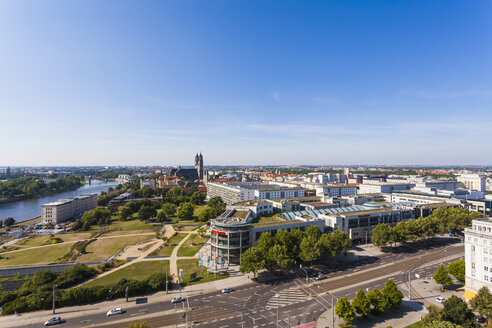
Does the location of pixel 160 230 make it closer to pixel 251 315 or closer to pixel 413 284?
pixel 251 315

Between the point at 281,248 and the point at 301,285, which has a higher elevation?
the point at 281,248

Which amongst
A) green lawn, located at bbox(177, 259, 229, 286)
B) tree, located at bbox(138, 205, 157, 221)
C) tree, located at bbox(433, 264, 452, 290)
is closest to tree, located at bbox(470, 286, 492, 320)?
tree, located at bbox(433, 264, 452, 290)

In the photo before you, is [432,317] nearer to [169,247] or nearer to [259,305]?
[259,305]

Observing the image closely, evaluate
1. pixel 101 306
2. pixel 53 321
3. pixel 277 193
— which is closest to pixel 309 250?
pixel 101 306

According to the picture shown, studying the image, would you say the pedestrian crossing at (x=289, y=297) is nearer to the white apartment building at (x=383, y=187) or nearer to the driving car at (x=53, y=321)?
the driving car at (x=53, y=321)

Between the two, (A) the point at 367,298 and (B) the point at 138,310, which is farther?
(B) the point at 138,310

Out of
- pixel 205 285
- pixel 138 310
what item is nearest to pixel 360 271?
pixel 205 285

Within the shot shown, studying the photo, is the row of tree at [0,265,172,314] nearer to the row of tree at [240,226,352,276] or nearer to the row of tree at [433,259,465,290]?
the row of tree at [240,226,352,276]
